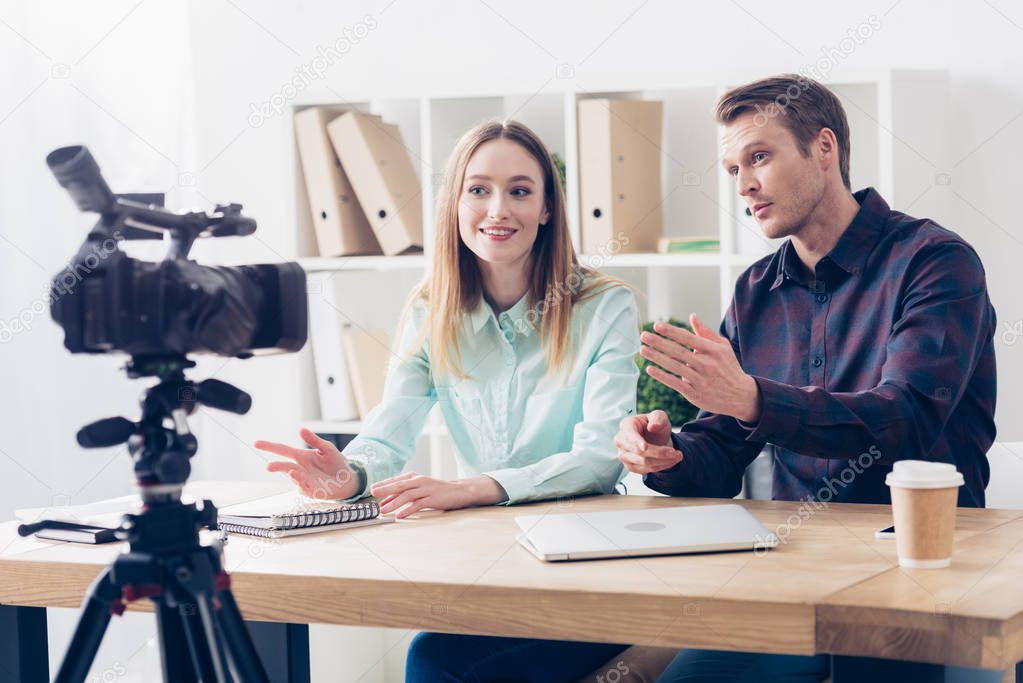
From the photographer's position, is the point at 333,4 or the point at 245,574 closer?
the point at 245,574

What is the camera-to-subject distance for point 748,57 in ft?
10.1

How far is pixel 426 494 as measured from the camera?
1674mm

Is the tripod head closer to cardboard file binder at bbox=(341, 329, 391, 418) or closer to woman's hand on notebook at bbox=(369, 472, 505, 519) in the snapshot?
woman's hand on notebook at bbox=(369, 472, 505, 519)

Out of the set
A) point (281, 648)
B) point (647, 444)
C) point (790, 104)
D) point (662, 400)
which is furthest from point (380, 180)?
point (281, 648)

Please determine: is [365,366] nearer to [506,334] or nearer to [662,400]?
[662,400]

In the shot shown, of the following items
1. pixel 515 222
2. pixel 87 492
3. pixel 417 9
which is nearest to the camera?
pixel 515 222

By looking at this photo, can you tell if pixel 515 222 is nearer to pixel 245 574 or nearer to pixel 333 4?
pixel 245 574

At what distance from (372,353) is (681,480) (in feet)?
5.31

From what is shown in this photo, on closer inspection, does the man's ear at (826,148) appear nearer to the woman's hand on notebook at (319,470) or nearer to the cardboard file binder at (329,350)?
the woman's hand on notebook at (319,470)

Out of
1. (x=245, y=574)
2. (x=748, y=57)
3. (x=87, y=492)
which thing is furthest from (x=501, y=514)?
(x=748, y=57)

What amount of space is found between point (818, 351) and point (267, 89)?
7.33ft

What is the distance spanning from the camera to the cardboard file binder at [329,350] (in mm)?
3215

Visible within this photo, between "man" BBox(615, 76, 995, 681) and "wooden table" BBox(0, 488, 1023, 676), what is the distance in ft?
0.54

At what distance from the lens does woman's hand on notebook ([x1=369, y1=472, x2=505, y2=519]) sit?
1660mm
